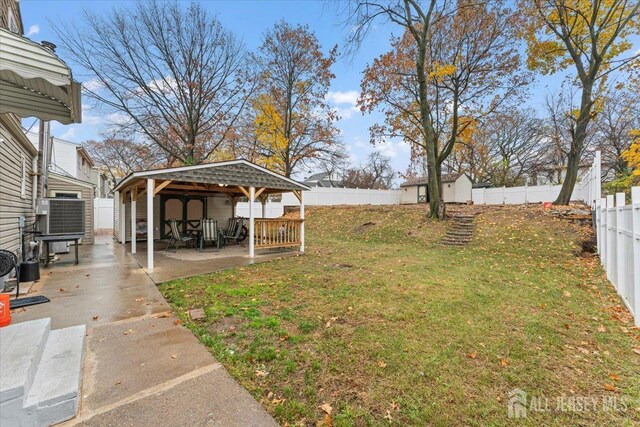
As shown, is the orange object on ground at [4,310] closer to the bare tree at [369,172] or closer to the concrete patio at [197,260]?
the concrete patio at [197,260]

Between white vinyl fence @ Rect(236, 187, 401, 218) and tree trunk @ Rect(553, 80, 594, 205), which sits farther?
white vinyl fence @ Rect(236, 187, 401, 218)

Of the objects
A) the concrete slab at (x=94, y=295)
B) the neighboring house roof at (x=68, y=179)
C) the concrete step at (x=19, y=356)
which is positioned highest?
the neighboring house roof at (x=68, y=179)

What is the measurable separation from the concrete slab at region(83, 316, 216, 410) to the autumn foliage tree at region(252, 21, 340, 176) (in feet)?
55.0

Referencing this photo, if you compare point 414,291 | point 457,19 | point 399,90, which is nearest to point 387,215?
point 399,90

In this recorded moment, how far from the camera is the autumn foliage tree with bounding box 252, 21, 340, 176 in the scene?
62.2 ft

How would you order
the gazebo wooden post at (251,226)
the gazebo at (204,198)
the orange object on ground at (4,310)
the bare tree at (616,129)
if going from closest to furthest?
1. the orange object on ground at (4,310)
2. the gazebo at (204,198)
3. the gazebo wooden post at (251,226)
4. the bare tree at (616,129)

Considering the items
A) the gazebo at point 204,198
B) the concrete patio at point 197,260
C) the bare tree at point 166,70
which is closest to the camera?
the concrete patio at point 197,260

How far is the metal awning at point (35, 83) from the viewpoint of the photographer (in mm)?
2102

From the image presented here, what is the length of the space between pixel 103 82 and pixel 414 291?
17.9 m

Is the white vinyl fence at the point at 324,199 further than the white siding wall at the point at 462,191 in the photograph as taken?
No

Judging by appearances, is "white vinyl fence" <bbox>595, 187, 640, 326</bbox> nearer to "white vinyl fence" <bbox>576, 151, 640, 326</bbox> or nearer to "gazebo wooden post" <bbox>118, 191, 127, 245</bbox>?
"white vinyl fence" <bbox>576, 151, 640, 326</bbox>

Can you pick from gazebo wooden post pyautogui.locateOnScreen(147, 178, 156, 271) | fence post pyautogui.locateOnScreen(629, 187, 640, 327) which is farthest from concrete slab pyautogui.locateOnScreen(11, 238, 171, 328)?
fence post pyautogui.locateOnScreen(629, 187, 640, 327)

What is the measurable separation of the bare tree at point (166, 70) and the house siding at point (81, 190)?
17.5ft

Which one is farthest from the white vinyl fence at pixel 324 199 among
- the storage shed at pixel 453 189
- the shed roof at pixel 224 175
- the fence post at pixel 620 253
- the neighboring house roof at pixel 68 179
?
the fence post at pixel 620 253
